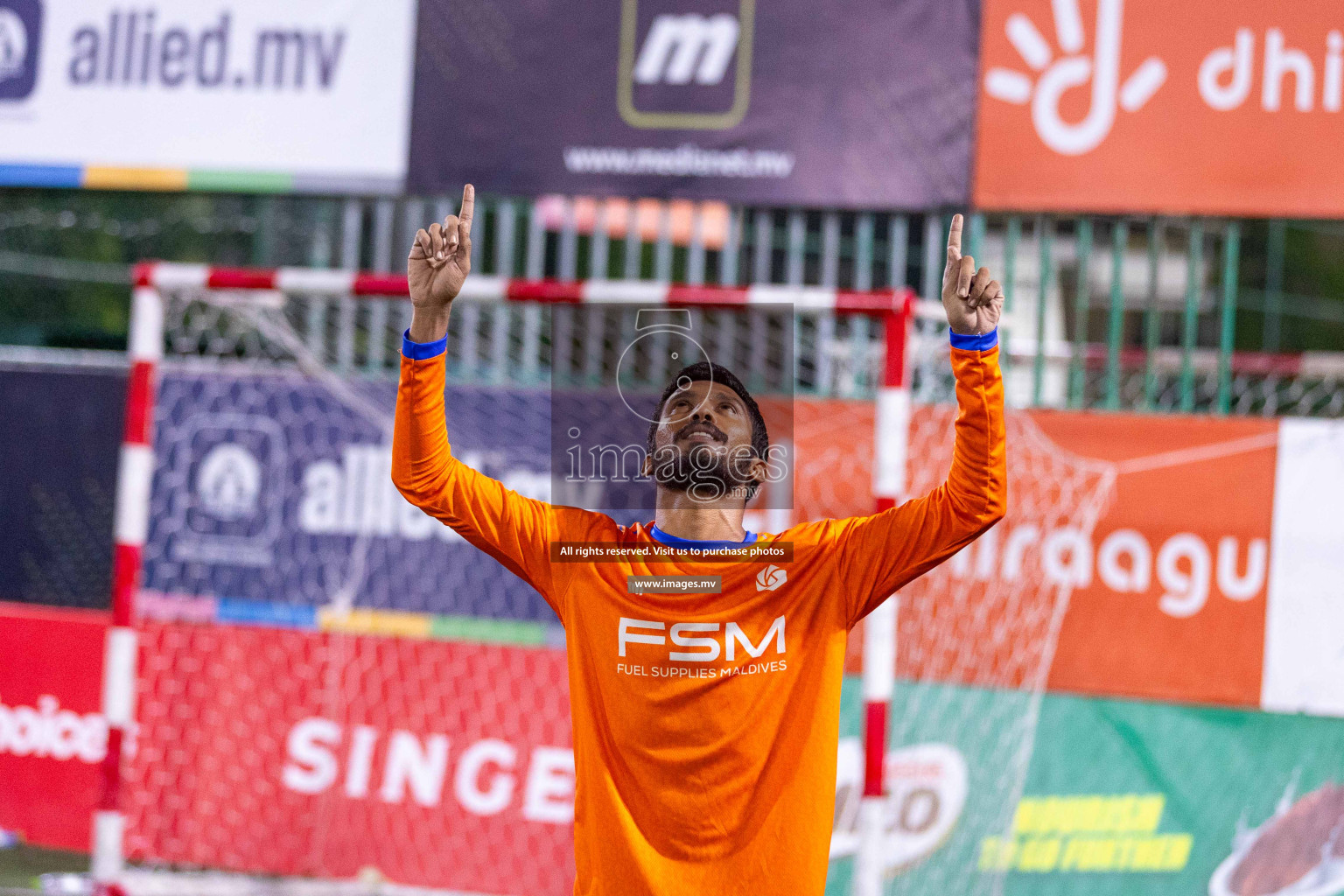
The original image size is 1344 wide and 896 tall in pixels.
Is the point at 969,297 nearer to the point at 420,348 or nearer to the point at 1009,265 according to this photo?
the point at 420,348

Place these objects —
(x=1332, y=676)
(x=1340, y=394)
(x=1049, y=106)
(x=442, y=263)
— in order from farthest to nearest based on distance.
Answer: (x=1340, y=394) < (x=1049, y=106) < (x=1332, y=676) < (x=442, y=263)

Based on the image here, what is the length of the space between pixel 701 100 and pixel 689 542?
3284 mm

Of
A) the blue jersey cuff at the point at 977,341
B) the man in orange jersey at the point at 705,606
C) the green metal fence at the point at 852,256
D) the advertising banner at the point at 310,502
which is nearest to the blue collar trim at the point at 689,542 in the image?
the man in orange jersey at the point at 705,606

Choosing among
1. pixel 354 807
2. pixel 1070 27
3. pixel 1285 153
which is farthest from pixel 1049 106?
pixel 354 807

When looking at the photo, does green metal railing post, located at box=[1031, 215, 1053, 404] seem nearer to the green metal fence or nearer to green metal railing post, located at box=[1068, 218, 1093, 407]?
the green metal fence

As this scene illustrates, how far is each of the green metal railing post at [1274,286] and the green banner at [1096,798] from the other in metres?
16.2

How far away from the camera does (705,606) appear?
2434 millimetres

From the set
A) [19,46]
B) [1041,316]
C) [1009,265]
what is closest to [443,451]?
[1009,265]

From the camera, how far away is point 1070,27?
16.5 ft

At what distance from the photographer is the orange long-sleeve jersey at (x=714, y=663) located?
92.2 inches

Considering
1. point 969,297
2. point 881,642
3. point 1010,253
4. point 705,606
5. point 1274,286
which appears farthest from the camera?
point 1274,286

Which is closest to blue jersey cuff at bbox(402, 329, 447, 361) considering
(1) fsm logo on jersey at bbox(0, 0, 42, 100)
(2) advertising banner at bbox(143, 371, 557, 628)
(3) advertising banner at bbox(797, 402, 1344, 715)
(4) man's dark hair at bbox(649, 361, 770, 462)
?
(4) man's dark hair at bbox(649, 361, 770, 462)

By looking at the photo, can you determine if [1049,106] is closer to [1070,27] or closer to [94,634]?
[1070,27]

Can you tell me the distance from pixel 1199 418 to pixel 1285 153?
1.12 metres
